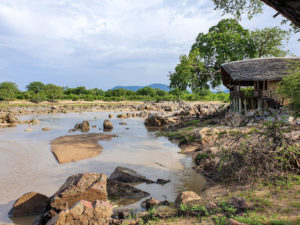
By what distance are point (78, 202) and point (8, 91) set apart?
226 feet

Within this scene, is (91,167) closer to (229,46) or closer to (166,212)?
(166,212)

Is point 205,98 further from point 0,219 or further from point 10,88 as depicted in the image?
point 0,219

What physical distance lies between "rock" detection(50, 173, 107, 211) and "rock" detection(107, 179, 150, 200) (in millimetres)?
795

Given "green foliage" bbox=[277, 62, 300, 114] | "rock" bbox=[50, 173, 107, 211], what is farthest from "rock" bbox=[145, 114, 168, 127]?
"rock" bbox=[50, 173, 107, 211]

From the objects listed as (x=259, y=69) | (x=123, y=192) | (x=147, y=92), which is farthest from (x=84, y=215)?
(x=147, y=92)

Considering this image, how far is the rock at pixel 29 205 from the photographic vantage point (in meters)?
5.65

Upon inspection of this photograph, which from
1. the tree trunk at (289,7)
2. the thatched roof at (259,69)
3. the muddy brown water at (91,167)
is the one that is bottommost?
the muddy brown water at (91,167)

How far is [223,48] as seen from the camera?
2575 cm

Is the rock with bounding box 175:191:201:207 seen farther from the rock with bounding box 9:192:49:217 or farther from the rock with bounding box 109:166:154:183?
the rock with bounding box 9:192:49:217

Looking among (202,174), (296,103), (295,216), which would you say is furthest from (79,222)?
(296,103)

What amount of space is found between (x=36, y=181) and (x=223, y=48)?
23290mm

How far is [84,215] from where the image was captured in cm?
447

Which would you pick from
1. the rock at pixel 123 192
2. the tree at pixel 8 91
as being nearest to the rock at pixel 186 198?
the rock at pixel 123 192

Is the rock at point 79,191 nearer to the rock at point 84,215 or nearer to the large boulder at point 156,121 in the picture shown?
the rock at point 84,215
